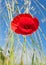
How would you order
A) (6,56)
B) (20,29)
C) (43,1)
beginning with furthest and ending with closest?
(43,1) < (6,56) < (20,29)

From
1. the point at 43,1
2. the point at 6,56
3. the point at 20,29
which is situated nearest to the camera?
the point at 20,29

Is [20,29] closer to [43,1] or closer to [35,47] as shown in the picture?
[35,47]

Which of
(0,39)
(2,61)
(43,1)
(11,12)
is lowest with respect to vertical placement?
(2,61)

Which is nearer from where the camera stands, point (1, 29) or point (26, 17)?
point (26, 17)

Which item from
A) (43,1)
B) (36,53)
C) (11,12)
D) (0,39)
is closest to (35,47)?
(36,53)

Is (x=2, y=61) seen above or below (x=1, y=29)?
below

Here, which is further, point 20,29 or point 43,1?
point 43,1

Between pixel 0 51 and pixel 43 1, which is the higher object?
pixel 43 1

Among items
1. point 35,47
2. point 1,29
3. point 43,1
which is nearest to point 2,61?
point 1,29

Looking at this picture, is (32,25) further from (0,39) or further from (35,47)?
(0,39)
